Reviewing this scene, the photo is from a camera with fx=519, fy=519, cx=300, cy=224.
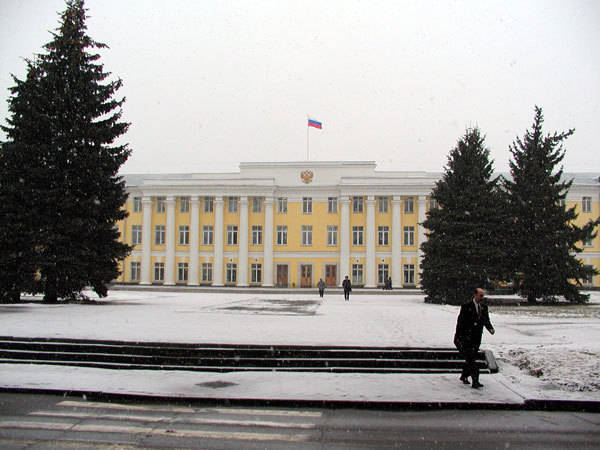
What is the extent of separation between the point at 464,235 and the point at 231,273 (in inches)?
1141

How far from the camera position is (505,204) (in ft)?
97.6

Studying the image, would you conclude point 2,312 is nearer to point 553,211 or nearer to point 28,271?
point 28,271

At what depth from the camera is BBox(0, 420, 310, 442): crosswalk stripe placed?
20.3 ft

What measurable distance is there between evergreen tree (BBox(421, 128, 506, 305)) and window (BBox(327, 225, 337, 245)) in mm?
22632

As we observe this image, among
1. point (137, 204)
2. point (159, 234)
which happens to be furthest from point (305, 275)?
point (137, 204)

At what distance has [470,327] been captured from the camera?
866cm

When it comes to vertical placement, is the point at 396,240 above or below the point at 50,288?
above

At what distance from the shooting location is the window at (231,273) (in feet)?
172

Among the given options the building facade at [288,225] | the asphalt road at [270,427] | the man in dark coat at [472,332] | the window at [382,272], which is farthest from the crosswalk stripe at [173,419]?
the window at [382,272]

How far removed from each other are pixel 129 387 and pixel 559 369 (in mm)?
7679

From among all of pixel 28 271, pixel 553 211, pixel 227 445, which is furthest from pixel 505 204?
pixel 227 445

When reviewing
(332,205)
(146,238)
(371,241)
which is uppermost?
(332,205)

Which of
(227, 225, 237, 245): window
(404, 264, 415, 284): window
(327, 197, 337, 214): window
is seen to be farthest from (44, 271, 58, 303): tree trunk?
(404, 264, 415, 284): window

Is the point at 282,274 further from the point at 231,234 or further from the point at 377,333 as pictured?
the point at 377,333
